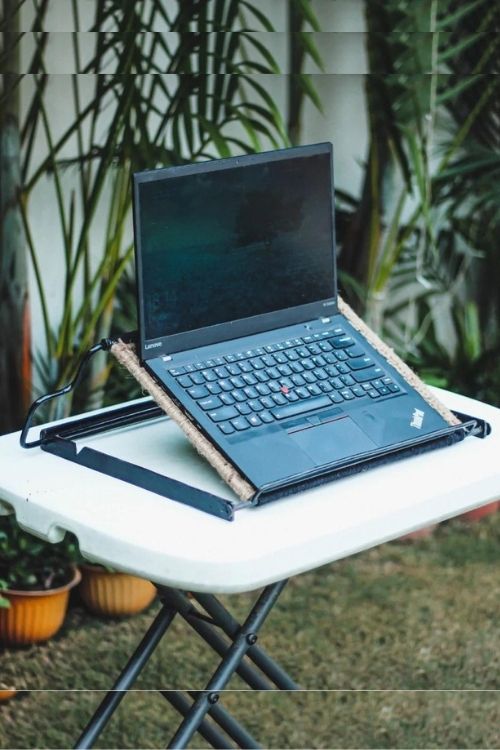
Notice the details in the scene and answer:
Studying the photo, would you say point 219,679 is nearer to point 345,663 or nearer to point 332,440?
point 332,440

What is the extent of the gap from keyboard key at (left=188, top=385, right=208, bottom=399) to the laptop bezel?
56 mm

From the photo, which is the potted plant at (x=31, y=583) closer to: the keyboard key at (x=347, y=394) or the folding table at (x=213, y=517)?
the folding table at (x=213, y=517)

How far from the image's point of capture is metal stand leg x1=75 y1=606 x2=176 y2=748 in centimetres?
150

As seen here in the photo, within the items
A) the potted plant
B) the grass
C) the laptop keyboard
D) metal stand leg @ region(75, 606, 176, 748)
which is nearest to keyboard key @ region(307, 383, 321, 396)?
the laptop keyboard

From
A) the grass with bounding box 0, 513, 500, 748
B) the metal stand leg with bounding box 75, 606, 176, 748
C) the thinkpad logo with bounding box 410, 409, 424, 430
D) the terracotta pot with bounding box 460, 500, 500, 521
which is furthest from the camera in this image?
the terracotta pot with bounding box 460, 500, 500, 521

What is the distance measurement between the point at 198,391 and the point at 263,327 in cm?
17

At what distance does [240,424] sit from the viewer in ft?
4.16

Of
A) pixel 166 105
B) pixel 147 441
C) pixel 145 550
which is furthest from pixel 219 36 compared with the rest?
pixel 145 550

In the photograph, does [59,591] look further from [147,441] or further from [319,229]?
[319,229]

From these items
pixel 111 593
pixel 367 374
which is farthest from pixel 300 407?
pixel 111 593

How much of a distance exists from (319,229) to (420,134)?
0.66 metres

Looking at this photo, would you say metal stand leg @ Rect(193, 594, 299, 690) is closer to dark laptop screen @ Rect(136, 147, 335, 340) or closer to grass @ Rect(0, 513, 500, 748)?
grass @ Rect(0, 513, 500, 748)

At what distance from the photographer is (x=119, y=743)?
192 cm

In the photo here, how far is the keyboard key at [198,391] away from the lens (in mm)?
1273
